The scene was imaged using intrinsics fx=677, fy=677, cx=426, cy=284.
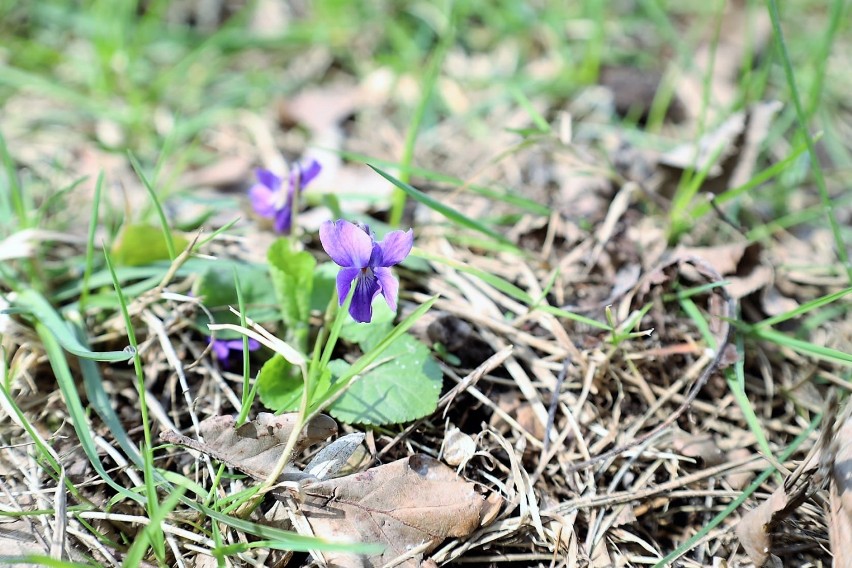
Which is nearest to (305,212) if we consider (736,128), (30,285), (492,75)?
(30,285)

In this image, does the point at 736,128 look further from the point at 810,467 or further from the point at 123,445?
the point at 123,445

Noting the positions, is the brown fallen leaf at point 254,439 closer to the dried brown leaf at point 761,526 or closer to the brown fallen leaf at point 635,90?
the dried brown leaf at point 761,526

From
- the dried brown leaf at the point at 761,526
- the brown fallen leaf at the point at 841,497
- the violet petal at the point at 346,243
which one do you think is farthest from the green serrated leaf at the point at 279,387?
the brown fallen leaf at the point at 841,497

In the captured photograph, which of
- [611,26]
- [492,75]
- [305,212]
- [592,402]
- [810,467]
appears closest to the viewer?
[810,467]

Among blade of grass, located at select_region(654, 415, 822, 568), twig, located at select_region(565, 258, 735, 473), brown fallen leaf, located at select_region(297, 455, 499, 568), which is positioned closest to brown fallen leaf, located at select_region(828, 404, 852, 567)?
blade of grass, located at select_region(654, 415, 822, 568)

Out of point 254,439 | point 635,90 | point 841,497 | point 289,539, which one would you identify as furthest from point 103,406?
point 635,90

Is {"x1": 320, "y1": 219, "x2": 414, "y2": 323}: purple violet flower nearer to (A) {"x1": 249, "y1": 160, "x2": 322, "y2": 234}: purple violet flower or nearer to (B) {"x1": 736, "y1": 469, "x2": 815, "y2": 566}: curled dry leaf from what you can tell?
(A) {"x1": 249, "y1": 160, "x2": 322, "y2": 234}: purple violet flower

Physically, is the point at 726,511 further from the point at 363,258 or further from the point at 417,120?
the point at 417,120
